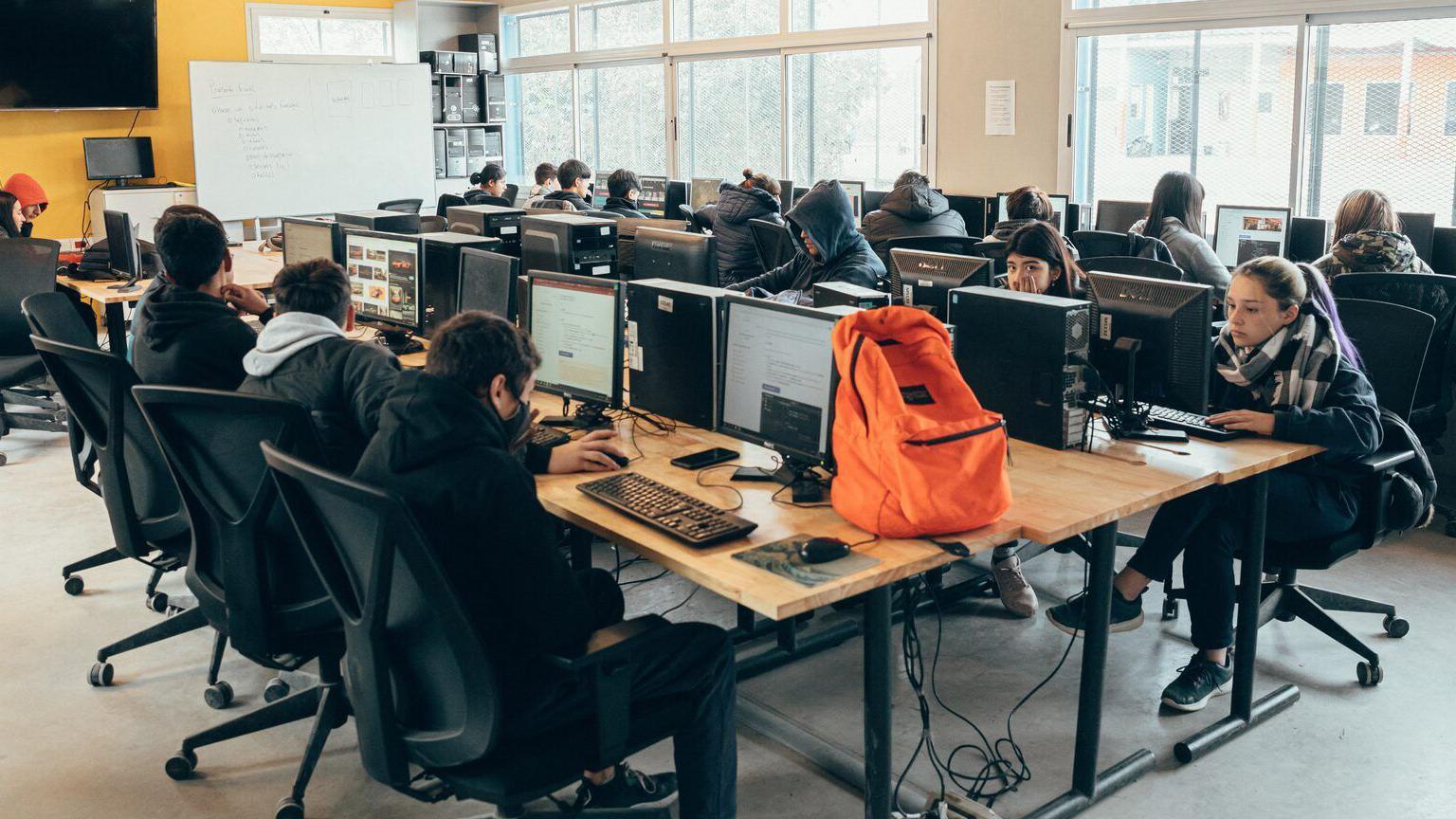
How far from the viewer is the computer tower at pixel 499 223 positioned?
16.1ft

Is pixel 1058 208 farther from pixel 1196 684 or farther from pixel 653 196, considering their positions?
pixel 1196 684

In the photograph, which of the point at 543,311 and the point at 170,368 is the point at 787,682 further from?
the point at 170,368

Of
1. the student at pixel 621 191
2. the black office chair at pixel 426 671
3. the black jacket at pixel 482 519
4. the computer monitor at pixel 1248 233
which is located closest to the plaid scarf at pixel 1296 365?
the black office chair at pixel 426 671

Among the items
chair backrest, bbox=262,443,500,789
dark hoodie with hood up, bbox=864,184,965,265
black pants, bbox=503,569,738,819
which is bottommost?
black pants, bbox=503,569,738,819

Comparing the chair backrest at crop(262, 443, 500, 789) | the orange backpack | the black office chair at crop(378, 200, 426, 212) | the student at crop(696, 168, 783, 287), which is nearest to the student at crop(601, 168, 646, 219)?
the black office chair at crop(378, 200, 426, 212)

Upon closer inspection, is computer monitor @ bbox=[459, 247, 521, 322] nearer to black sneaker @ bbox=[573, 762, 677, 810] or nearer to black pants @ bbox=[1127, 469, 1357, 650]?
black sneaker @ bbox=[573, 762, 677, 810]

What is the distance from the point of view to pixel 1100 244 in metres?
5.54

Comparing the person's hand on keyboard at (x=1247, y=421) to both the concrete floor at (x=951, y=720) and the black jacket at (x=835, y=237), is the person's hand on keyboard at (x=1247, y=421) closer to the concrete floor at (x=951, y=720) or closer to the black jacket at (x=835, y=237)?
the concrete floor at (x=951, y=720)

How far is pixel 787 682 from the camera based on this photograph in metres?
3.34

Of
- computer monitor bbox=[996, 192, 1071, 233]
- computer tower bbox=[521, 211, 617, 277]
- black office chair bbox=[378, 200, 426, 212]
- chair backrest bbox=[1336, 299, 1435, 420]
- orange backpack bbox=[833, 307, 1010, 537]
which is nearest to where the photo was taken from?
orange backpack bbox=[833, 307, 1010, 537]

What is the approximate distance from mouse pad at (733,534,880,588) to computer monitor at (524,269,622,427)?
1.02m

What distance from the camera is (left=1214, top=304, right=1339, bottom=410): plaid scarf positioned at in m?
3.05

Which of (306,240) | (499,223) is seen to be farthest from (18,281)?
(499,223)

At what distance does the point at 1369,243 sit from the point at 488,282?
126 inches
